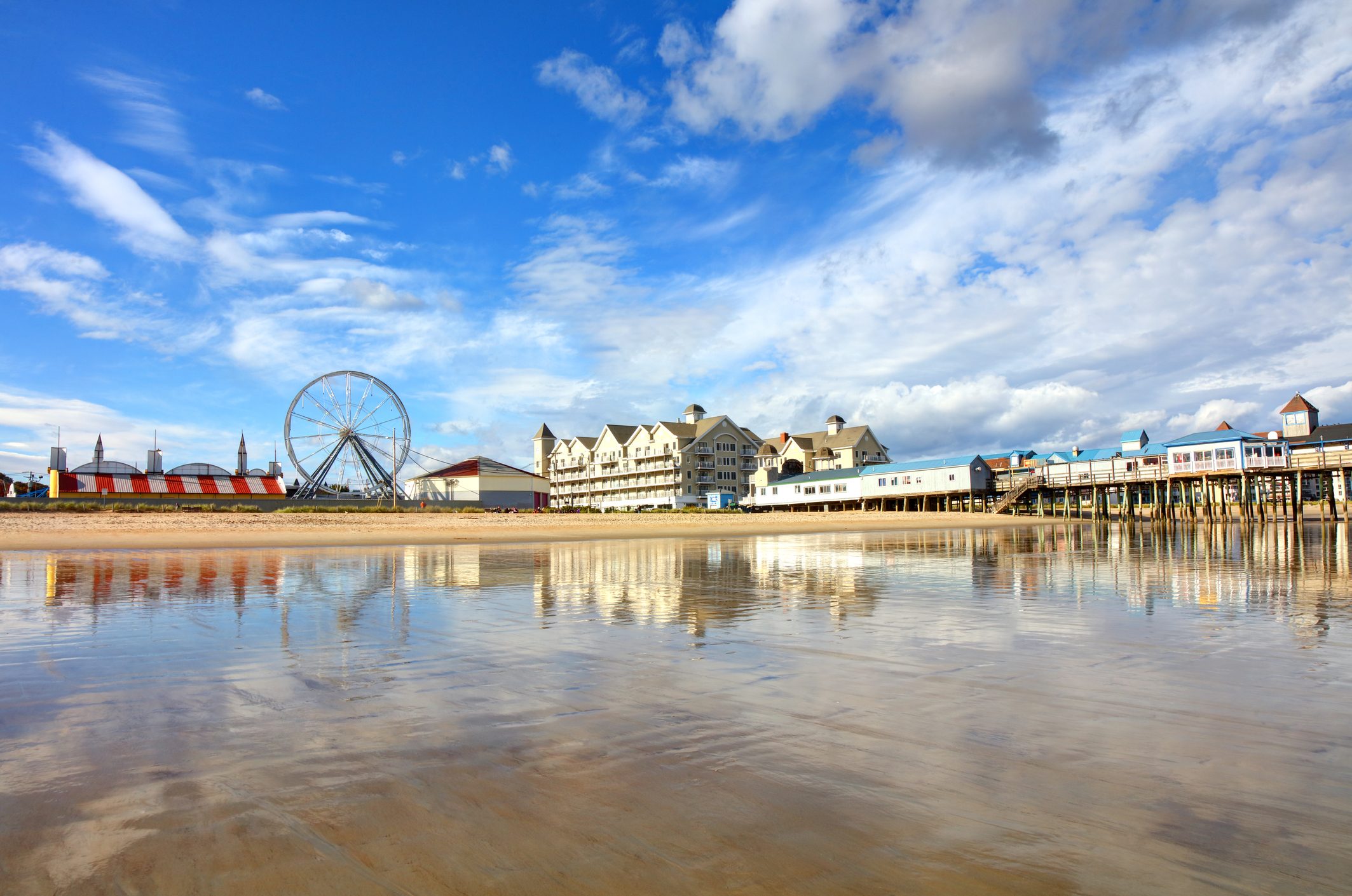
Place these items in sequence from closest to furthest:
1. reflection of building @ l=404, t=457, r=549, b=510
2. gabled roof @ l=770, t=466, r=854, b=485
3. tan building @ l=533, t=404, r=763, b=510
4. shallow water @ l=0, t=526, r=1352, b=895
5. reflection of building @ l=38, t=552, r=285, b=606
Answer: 1. shallow water @ l=0, t=526, r=1352, b=895
2. reflection of building @ l=38, t=552, r=285, b=606
3. gabled roof @ l=770, t=466, r=854, b=485
4. reflection of building @ l=404, t=457, r=549, b=510
5. tan building @ l=533, t=404, r=763, b=510

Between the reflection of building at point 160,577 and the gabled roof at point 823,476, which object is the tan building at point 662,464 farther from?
the reflection of building at point 160,577

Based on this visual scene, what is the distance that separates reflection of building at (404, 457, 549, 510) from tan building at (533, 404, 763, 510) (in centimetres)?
1048

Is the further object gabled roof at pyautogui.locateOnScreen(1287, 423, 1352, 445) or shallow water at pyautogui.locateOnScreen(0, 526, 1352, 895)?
gabled roof at pyautogui.locateOnScreen(1287, 423, 1352, 445)

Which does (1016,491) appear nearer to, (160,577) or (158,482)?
(160,577)

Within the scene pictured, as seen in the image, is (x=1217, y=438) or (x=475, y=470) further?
(x=475, y=470)

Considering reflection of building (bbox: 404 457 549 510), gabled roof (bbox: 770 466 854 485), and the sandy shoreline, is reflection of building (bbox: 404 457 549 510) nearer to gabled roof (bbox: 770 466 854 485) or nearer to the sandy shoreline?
gabled roof (bbox: 770 466 854 485)

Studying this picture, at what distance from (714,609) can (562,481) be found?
100135mm

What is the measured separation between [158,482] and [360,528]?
43771 millimetres

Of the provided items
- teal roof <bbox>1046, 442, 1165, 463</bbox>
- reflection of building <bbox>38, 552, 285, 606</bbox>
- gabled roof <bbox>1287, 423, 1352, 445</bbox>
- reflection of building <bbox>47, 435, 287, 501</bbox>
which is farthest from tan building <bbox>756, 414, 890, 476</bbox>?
reflection of building <bbox>38, 552, 285, 606</bbox>

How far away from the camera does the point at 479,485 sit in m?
88.1

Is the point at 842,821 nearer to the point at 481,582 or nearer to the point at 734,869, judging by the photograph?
the point at 734,869

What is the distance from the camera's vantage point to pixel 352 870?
9.96 ft

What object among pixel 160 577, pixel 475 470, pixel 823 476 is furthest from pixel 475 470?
pixel 160 577

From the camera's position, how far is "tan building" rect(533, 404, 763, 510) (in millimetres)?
93000
